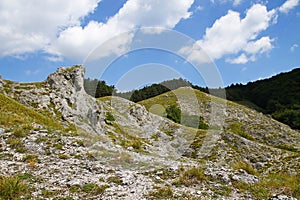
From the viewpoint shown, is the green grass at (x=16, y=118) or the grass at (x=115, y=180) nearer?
the grass at (x=115, y=180)

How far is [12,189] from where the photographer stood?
40.2ft

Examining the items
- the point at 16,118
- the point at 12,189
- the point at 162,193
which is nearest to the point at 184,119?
the point at 16,118

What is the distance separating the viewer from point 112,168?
17234mm

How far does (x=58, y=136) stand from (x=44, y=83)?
2958 centimetres

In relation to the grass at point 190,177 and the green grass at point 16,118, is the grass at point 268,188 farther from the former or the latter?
the green grass at point 16,118

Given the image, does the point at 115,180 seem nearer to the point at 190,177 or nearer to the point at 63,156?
the point at 190,177

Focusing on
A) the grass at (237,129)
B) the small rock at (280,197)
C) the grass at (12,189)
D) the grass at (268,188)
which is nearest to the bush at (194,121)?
the grass at (237,129)

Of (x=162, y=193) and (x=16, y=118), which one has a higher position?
(x=16, y=118)

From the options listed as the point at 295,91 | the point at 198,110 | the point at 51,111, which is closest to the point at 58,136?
the point at 51,111

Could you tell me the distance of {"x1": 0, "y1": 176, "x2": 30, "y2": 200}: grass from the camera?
Answer: 39.2 ft

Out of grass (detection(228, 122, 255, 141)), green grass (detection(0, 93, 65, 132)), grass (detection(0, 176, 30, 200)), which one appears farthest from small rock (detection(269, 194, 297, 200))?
grass (detection(228, 122, 255, 141))

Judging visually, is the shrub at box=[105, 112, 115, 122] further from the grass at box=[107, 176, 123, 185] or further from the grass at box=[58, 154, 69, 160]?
the grass at box=[107, 176, 123, 185]

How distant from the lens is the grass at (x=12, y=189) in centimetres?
1194

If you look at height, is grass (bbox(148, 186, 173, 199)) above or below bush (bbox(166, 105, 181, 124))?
below
